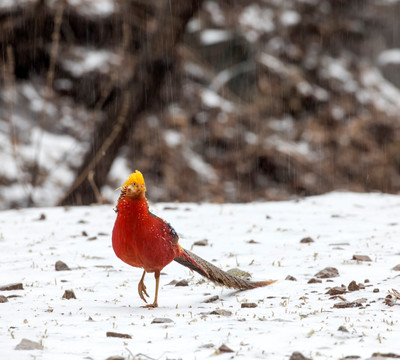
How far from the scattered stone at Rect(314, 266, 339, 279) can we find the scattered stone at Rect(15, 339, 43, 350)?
2747 millimetres

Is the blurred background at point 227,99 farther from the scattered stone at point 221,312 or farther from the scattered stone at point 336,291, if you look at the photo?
the scattered stone at point 221,312

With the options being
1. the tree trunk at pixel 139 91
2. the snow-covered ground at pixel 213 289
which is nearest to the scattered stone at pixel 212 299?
the snow-covered ground at pixel 213 289

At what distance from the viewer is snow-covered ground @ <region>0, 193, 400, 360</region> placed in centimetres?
325

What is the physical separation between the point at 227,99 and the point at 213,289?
12437 mm

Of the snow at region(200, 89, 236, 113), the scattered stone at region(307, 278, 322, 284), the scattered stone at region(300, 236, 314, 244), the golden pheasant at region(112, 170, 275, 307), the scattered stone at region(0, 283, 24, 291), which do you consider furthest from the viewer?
the snow at region(200, 89, 236, 113)

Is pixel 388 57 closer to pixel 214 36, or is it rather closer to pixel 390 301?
pixel 214 36

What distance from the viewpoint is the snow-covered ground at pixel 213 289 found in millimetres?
3246

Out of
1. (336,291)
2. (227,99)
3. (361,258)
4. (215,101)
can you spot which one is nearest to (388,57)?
(227,99)

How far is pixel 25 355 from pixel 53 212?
6.46 m

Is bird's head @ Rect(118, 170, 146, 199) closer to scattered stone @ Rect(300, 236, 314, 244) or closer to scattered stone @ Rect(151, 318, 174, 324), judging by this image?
scattered stone @ Rect(151, 318, 174, 324)

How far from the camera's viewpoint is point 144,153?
608 inches

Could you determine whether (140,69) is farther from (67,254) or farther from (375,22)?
(375,22)

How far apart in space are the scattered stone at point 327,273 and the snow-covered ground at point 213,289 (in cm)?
7

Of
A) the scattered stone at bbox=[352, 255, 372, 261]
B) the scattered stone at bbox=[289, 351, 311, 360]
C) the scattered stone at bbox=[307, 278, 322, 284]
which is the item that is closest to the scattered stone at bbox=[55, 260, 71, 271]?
the scattered stone at bbox=[307, 278, 322, 284]
